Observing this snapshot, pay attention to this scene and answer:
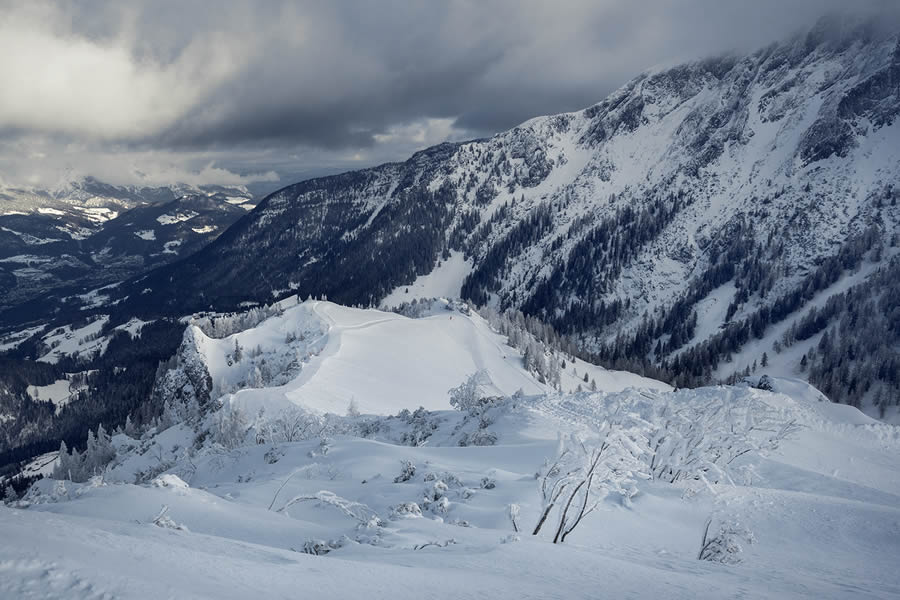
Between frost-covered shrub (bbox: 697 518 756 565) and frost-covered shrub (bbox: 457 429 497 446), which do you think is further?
frost-covered shrub (bbox: 457 429 497 446)

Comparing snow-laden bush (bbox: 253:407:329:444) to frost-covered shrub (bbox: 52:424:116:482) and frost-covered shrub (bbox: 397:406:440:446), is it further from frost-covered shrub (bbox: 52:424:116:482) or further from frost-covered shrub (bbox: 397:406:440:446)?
frost-covered shrub (bbox: 52:424:116:482)

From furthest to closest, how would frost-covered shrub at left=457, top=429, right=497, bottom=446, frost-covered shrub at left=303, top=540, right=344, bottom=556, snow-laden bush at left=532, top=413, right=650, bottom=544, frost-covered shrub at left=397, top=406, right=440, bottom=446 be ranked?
frost-covered shrub at left=397, top=406, right=440, bottom=446 < frost-covered shrub at left=457, top=429, right=497, bottom=446 < snow-laden bush at left=532, top=413, right=650, bottom=544 < frost-covered shrub at left=303, top=540, right=344, bottom=556

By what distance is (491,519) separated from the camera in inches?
633

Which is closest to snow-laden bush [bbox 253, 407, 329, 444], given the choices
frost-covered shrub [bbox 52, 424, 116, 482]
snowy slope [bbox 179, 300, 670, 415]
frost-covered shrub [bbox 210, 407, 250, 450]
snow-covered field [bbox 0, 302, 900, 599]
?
frost-covered shrub [bbox 210, 407, 250, 450]

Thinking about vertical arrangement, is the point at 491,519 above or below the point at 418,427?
above

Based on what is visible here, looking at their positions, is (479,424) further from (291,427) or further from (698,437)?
(698,437)

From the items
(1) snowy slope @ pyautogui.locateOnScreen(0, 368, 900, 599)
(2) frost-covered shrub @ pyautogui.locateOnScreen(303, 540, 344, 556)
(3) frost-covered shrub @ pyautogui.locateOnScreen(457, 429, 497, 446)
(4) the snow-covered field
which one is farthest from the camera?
(3) frost-covered shrub @ pyautogui.locateOnScreen(457, 429, 497, 446)

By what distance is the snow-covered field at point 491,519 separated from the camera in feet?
24.7

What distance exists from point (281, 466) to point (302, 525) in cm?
1507

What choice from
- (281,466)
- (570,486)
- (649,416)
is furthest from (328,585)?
(281,466)

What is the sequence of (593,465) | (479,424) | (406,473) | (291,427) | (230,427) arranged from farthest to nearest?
(230,427)
(291,427)
(479,424)
(406,473)
(593,465)

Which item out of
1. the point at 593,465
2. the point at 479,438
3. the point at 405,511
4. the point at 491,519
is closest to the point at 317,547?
the point at 405,511

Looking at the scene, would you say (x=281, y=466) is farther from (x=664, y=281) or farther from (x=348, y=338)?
(x=664, y=281)

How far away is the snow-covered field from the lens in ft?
24.7
